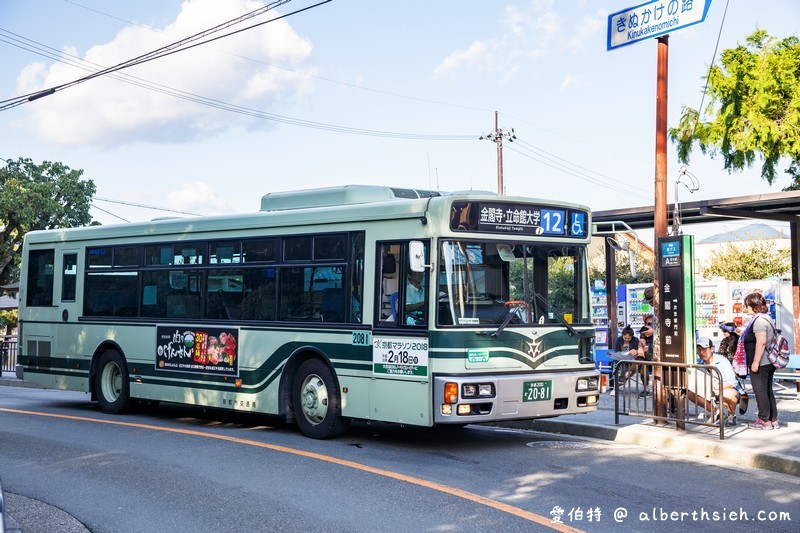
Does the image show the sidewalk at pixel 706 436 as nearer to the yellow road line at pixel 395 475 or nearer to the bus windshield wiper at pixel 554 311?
the bus windshield wiper at pixel 554 311

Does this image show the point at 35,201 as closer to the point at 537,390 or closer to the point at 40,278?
the point at 40,278

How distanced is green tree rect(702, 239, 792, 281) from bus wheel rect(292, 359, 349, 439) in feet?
131

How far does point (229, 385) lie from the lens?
1338 centimetres

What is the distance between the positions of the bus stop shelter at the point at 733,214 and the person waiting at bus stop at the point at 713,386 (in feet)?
21.1

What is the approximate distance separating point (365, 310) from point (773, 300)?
16056mm

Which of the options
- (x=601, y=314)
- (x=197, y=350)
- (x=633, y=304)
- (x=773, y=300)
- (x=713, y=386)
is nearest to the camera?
(x=713, y=386)

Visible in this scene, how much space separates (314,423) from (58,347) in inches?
266

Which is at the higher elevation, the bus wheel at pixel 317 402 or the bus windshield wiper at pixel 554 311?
the bus windshield wiper at pixel 554 311

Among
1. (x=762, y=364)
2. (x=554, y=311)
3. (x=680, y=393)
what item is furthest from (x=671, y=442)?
(x=554, y=311)

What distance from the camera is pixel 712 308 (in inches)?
993

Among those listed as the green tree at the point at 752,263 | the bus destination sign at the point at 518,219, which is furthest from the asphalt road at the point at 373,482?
the green tree at the point at 752,263

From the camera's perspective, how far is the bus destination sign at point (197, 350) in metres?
13.4

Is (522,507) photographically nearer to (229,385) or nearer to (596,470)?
(596,470)

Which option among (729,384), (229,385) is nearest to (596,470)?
(729,384)
